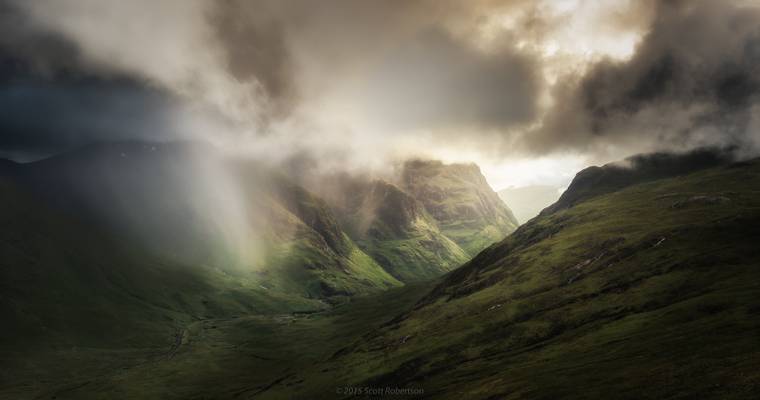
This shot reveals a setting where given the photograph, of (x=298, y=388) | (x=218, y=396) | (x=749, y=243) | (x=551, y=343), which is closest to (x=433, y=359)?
(x=551, y=343)

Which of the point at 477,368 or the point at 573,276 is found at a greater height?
the point at 573,276

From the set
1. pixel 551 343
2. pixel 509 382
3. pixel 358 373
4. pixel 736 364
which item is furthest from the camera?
pixel 358 373

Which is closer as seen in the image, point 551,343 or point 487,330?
point 551,343

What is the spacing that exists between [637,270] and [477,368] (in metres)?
83.6

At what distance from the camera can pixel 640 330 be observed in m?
113

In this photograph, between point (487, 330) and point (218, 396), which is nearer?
point (487, 330)

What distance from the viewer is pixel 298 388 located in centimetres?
18000

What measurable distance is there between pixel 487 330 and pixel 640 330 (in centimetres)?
6376

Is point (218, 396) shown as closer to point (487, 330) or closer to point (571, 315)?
point (487, 330)

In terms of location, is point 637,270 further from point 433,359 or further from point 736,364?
point 736,364

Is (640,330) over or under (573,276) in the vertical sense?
under

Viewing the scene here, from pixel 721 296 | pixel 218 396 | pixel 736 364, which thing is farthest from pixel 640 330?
pixel 218 396

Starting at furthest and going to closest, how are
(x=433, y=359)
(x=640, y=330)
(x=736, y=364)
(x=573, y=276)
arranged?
(x=573, y=276)
(x=433, y=359)
(x=640, y=330)
(x=736, y=364)

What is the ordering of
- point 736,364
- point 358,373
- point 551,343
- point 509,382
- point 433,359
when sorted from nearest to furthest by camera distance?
point 736,364
point 509,382
point 551,343
point 433,359
point 358,373
